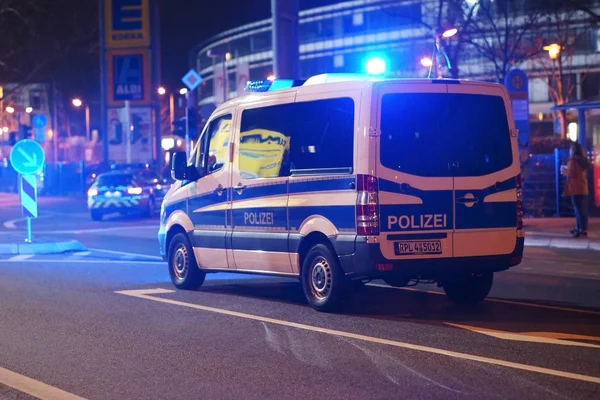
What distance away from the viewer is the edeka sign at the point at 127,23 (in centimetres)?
3847

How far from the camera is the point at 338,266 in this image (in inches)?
368

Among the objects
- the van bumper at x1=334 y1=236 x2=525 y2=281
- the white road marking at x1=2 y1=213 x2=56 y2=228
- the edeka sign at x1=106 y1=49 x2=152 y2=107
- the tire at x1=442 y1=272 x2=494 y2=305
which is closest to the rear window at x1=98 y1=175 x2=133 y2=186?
the white road marking at x1=2 y1=213 x2=56 y2=228

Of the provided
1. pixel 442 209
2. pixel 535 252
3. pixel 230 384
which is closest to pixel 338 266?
pixel 442 209

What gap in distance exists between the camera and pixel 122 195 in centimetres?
2839

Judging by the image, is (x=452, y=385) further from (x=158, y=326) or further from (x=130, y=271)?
(x=130, y=271)

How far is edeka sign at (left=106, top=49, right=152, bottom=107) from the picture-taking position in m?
38.9

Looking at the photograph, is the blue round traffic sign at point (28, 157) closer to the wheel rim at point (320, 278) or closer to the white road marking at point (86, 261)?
the white road marking at point (86, 261)

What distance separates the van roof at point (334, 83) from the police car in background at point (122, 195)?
17.6m

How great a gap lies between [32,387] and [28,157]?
12583mm

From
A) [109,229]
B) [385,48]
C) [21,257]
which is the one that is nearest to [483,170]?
[21,257]

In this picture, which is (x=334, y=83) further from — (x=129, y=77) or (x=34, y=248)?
(x=129, y=77)

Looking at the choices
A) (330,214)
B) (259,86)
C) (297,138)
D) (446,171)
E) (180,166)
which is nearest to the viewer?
(446,171)

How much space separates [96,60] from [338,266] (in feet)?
197

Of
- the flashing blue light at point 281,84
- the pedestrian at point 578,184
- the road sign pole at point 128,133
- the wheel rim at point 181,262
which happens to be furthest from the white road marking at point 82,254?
the road sign pole at point 128,133
